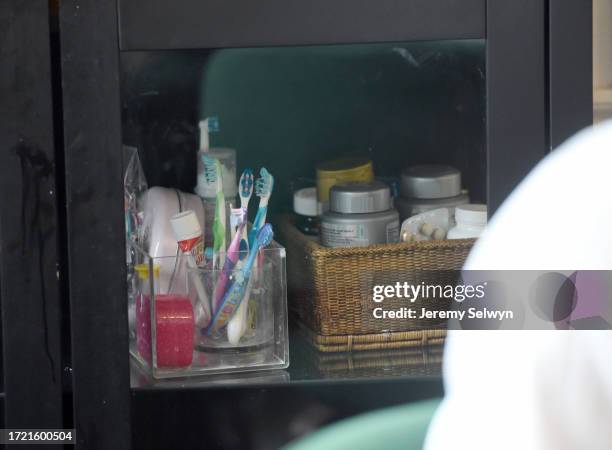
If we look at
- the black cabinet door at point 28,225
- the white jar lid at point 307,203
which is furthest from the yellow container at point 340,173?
the black cabinet door at point 28,225

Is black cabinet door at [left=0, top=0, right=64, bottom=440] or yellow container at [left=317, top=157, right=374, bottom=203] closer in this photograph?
black cabinet door at [left=0, top=0, right=64, bottom=440]

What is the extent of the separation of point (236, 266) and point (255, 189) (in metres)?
0.09

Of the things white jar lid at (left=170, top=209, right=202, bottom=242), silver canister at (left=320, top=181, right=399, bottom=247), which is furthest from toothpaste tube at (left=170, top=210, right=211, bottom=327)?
silver canister at (left=320, top=181, right=399, bottom=247)

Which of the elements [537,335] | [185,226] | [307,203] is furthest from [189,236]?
[537,335]

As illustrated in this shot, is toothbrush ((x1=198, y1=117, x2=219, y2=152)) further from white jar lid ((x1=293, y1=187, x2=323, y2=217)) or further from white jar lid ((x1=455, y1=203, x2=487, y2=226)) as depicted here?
white jar lid ((x1=455, y1=203, x2=487, y2=226))

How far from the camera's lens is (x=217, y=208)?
2.61ft

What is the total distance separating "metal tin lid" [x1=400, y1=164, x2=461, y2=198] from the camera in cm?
82

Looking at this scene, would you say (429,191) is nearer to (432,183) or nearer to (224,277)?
(432,183)

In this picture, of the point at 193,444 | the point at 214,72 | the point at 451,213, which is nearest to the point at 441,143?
the point at 451,213

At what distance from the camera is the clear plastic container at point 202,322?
0.75 m

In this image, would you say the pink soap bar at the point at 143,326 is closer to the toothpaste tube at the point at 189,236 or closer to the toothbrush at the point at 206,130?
the toothpaste tube at the point at 189,236

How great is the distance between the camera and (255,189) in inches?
32.6

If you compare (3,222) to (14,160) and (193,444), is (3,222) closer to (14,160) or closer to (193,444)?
(14,160)

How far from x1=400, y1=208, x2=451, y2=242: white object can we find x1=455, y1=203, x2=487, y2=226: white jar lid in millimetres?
17
